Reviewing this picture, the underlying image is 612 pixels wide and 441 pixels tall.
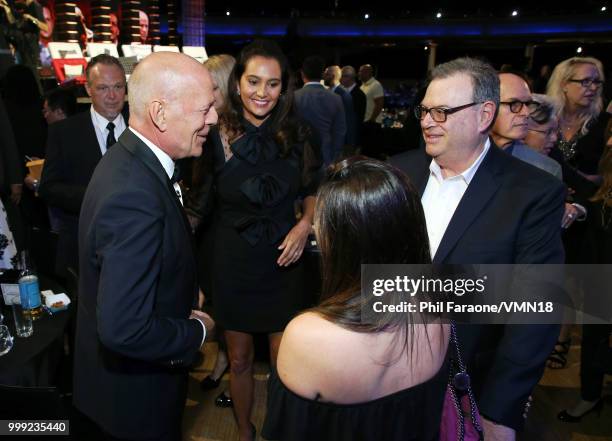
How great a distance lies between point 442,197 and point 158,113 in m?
1.00

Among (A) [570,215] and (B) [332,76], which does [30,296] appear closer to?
(A) [570,215]

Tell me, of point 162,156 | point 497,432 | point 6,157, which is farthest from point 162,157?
point 6,157

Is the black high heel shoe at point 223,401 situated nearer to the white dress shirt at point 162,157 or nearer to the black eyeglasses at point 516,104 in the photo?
the white dress shirt at point 162,157

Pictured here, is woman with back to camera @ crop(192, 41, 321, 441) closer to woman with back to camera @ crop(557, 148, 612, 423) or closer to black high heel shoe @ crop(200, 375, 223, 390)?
black high heel shoe @ crop(200, 375, 223, 390)

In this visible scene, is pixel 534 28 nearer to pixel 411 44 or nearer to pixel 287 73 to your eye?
pixel 411 44

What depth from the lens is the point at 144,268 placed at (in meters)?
1.20

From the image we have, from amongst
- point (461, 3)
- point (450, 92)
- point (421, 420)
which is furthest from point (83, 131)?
point (461, 3)

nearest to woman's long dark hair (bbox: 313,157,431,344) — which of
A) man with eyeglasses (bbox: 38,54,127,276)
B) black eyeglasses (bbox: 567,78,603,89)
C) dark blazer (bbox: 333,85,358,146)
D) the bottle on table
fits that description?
the bottle on table

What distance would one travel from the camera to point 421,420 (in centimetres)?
113

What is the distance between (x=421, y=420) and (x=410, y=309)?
0.89 ft

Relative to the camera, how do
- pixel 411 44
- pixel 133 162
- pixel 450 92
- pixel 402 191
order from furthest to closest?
pixel 411 44
pixel 450 92
pixel 133 162
pixel 402 191

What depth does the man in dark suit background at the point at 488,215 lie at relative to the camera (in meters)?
1.43

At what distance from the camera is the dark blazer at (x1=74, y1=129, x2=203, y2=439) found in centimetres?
120

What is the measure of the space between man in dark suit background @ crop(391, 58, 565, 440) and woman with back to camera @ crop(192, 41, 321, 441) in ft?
2.49
